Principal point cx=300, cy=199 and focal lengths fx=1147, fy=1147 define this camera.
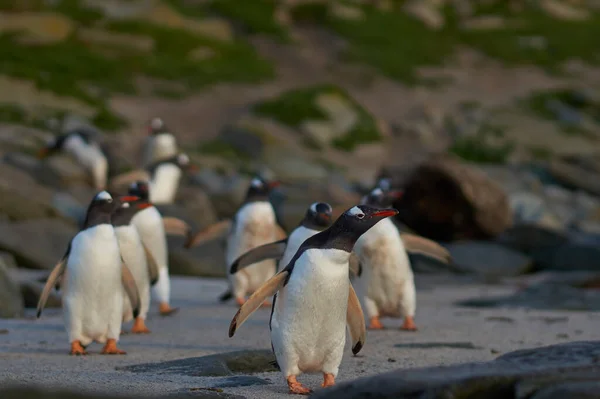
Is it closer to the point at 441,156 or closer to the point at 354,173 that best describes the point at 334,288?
the point at 441,156

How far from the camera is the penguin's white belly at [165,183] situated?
16.0 m

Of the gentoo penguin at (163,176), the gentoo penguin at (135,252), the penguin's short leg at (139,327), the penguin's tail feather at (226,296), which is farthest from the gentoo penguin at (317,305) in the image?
the gentoo penguin at (163,176)

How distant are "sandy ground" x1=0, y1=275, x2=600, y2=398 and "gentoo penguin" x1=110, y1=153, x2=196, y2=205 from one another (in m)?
5.38

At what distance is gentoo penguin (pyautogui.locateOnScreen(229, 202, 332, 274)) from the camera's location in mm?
7469

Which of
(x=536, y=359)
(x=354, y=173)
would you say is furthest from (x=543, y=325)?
(x=354, y=173)

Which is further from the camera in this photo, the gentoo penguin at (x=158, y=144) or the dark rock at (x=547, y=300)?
the gentoo penguin at (x=158, y=144)

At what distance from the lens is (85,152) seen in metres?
18.3

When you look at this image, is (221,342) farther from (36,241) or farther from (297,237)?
(36,241)

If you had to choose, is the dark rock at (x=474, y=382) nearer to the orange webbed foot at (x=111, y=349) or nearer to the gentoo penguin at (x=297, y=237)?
the orange webbed foot at (x=111, y=349)

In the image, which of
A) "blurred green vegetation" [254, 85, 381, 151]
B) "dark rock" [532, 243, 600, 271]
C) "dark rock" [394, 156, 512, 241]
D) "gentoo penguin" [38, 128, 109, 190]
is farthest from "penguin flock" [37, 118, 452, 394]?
"blurred green vegetation" [254, 85, 381, 151]

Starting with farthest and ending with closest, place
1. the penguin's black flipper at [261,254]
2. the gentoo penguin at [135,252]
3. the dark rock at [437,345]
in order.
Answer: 1. the gentoo penguin at [135,252]
2. the penguin's black flipper at [261,254]
3. the dark rock at [437,345]

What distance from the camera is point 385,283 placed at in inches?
328

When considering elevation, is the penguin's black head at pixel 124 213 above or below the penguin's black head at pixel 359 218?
below

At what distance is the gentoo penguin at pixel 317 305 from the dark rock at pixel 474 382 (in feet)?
3.91
